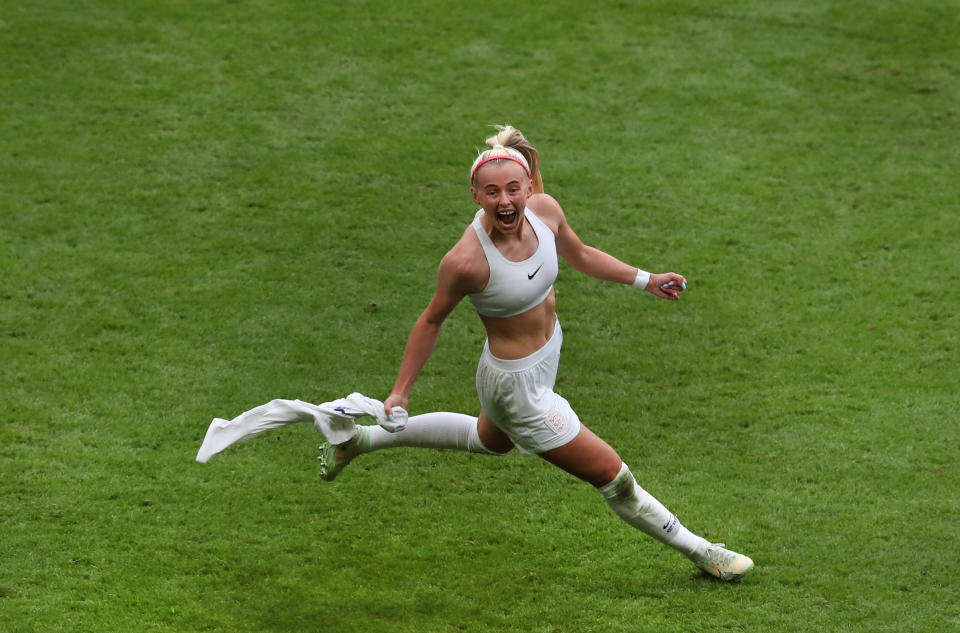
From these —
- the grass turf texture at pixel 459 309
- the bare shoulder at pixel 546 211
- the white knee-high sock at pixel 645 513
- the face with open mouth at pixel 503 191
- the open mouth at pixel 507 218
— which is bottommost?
the grass turf texture at pixel 459 309

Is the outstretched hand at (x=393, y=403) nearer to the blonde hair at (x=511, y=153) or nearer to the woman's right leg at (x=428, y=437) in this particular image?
the woman's right leg at (x=428, y=437)

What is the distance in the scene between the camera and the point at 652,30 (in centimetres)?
1541

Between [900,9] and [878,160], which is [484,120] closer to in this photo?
[878,160]

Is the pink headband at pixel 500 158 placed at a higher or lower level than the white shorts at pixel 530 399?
higher

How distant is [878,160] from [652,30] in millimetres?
3646

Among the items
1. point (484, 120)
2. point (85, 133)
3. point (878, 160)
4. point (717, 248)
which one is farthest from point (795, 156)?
point (85, 133)

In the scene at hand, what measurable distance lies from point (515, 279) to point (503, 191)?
0.43 meters

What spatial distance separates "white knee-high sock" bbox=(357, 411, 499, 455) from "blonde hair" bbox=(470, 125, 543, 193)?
1.35 m

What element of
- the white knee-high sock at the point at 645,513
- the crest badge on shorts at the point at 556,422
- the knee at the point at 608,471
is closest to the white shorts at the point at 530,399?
the crest badge on shorts at the point at 556,422

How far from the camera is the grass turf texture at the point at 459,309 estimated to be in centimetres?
712

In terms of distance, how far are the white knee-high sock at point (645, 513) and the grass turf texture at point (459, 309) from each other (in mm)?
280

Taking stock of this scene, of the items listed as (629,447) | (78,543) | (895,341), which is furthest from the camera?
(895,341)

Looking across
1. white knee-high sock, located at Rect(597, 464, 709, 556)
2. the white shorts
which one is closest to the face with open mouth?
the white shorts

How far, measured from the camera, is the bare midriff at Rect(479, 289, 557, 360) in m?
6.48
